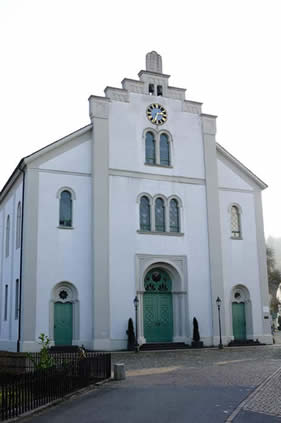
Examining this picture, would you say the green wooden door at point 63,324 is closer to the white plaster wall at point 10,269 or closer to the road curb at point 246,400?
the white plaster wall at point 10,269

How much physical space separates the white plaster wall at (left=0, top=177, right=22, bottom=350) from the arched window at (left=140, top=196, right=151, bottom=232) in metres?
7.25

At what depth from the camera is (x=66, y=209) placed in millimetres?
29672

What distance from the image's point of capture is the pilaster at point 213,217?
31656mm

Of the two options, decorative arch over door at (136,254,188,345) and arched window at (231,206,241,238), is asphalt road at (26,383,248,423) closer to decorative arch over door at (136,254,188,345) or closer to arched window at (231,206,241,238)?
decorative arch over door at (136,254,188,345)

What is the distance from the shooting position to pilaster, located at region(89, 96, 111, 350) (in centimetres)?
2838

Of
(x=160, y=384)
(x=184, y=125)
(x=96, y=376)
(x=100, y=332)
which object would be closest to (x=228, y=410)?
(x=160, y=384)

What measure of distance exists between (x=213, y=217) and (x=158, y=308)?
665 cm

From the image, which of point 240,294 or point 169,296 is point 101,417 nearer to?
point 169,296

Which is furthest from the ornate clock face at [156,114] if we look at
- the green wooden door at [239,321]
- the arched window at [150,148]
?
the green wooden door at [239,321]

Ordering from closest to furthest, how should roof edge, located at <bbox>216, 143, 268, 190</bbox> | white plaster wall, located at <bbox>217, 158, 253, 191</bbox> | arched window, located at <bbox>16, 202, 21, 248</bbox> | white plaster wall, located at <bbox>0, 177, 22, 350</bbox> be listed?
white plaster wall, located at <bbox>0, 177, 22, 350</bbox> → arched window, located at <bbox>16, 202, 21, 248</bbox> → white plaster wall, located at <bbox>217, 158, 253, 191</bbox> → roof edge, located at <bbox>216, 143, 268, 190</bbox>

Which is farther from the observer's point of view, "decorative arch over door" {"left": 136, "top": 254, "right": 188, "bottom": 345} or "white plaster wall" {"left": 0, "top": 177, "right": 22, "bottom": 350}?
"decorative arch over door" {"left": 136, "top": 254, "right": 188, "bottom": 345}

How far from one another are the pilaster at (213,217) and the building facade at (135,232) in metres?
0.07

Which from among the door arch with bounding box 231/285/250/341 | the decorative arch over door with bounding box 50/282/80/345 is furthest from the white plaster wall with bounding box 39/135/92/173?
the door arch with bounding box 231/285/250/341

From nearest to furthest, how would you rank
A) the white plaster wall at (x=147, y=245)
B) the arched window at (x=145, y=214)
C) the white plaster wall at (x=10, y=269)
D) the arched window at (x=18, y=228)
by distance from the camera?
the white plaster wall at (x=147, y=245) → the white plaster wall at (x=10, y=269) → the arched window at (x=18, y=228) → the arched window at (x=145, y=214)
